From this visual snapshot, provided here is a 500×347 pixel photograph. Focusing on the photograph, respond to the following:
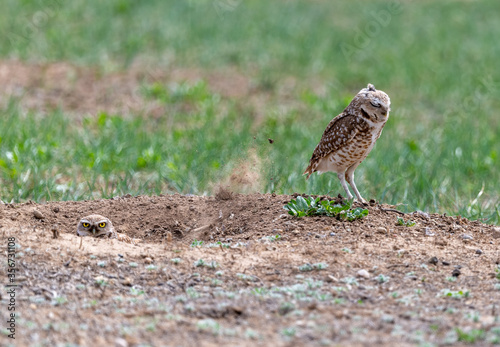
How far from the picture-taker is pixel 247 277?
4.20 meters

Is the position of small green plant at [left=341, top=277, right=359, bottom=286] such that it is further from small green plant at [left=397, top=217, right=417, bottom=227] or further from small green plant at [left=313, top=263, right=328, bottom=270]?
small green plant at [left=397, top=217, right=417, bottom=227]

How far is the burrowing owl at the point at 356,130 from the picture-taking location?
5176mm

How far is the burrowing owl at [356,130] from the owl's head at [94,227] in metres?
1.88

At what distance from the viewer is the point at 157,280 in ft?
13.7

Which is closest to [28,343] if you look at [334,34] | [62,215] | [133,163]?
[62,215]

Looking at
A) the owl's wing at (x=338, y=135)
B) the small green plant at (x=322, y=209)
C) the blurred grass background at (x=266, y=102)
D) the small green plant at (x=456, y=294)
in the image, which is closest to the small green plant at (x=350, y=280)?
the small green plant at (x=456, y=294)

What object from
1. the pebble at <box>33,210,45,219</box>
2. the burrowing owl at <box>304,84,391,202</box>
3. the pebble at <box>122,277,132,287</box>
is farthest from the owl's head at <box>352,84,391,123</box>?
the pebble at <box>33,210,45,219</box>

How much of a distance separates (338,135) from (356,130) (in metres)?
0.18

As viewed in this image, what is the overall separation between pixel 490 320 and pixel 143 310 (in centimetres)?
188

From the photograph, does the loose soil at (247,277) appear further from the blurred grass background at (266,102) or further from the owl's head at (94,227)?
the blurred grass background at (266,102)

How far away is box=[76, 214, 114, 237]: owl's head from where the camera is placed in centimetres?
495

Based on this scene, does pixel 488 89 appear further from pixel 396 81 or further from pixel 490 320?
pixel 490 320

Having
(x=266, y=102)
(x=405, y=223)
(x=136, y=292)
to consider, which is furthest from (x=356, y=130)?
(x=266, y=102)

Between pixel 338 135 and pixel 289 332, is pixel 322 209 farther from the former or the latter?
pixel 289 332
